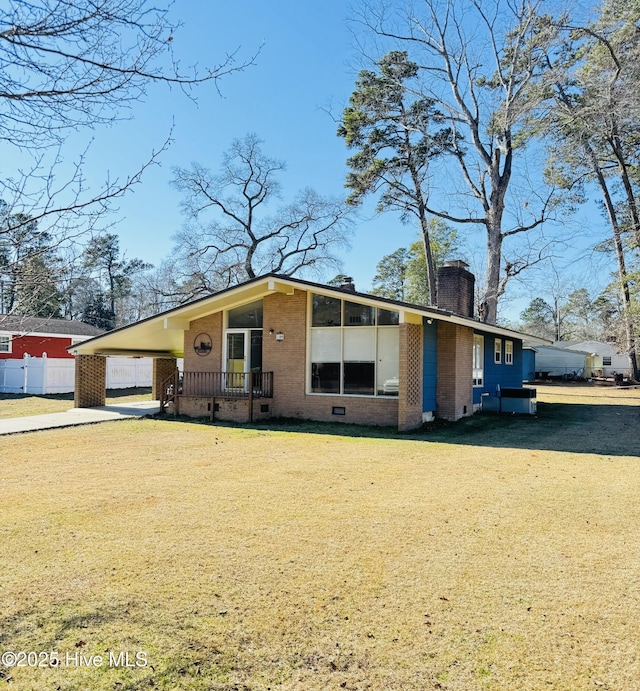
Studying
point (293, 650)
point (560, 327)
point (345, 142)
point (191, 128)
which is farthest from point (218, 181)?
point (560, 327)

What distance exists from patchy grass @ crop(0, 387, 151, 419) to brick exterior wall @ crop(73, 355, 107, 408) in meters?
0.58

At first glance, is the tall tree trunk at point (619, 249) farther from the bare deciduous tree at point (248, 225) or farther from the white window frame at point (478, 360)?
the bare deciduous tree at point (248, 225)

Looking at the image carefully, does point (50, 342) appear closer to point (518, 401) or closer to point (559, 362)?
point (518, 401)

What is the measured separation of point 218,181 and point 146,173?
29200 millimetres

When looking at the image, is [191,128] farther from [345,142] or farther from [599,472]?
[345,142]

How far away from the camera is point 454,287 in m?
14.8

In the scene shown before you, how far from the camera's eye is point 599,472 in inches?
266

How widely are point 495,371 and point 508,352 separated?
79.8 inches

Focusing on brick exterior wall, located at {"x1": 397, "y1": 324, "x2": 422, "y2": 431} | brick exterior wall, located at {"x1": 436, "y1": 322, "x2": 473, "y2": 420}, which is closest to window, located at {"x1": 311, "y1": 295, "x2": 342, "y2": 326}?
brick exterior wall, located at {"x1": 397, "y1": 324, "x2": 422, "y2": 431}

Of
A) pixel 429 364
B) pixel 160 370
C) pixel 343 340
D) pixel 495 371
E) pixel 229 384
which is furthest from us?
pixel 160 370

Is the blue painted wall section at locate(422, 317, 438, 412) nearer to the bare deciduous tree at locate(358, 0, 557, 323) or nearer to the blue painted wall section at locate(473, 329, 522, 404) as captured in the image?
the blue painted wall section at locate(473, 329, 522, 404)

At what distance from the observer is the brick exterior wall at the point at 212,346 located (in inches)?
532

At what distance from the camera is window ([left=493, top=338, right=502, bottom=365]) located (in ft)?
54.5

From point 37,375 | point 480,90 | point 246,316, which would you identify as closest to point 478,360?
point 246,316
